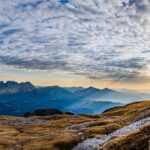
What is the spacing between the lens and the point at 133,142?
28609mm

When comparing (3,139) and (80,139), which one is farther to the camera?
(3,139)

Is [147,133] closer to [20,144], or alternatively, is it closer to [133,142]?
[133,142]

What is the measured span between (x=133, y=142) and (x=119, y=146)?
4.84 feet

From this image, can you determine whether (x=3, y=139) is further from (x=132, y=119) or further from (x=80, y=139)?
(x=132, y=119)

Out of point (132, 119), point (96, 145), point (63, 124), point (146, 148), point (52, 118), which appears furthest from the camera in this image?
point (52, 118)

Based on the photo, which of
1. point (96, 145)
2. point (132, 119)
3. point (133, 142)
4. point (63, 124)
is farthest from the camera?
point (63, 124)

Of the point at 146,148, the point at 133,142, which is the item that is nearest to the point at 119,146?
the point at 133,142

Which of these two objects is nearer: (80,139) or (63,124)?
(80,139)

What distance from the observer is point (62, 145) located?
72.6 m

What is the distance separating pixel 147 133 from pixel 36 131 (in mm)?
80290

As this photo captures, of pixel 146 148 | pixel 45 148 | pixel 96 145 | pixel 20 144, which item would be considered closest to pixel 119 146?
pixel 146 148

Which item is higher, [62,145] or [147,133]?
[147,133]

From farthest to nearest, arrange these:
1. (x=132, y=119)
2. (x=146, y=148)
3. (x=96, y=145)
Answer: (x=132, y=119)
(x=96, y=145)
(x=146, y=148)

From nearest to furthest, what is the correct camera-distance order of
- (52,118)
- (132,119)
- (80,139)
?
(80,139)
(132,119)
(52,118)
